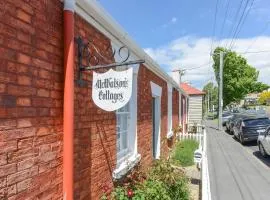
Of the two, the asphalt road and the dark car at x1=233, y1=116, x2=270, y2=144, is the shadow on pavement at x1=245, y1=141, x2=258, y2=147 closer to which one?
the dark car at x1=233, y1=116, x2=270, y2=144

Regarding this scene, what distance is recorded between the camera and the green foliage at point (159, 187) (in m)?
4.64

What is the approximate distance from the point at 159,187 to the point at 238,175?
236 inches

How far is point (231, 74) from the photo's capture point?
45438 millimetres

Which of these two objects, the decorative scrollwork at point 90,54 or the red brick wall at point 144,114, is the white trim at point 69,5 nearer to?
the decorative scrollwork at point 90,54

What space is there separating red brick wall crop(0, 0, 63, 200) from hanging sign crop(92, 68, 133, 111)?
0.41 meters

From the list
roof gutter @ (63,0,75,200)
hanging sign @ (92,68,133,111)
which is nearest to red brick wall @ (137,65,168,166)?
hanging sign @ (92,68,133,111)

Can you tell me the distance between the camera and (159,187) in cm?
524

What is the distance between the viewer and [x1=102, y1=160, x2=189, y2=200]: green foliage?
4.64m

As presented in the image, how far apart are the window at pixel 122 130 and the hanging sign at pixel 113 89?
7.86 feet

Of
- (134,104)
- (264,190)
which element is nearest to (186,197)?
(134,104)

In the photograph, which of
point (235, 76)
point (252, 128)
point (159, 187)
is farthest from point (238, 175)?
point (235, 76)

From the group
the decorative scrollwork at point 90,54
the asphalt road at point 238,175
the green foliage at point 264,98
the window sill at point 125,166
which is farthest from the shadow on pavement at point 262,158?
the green foliage at point 264,98

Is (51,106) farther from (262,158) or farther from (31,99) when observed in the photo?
(262,158)

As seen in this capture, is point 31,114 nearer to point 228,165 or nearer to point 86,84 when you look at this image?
point 86,84
